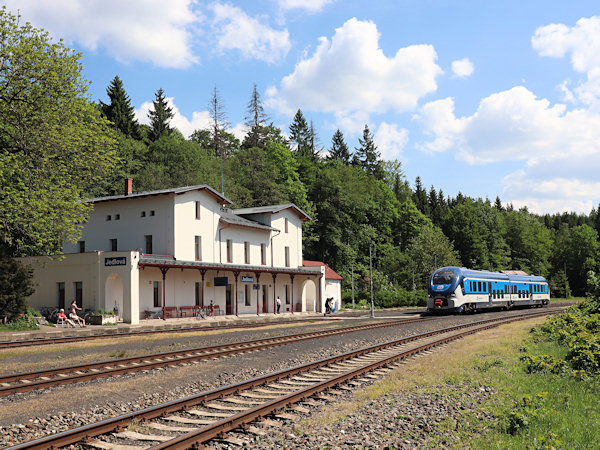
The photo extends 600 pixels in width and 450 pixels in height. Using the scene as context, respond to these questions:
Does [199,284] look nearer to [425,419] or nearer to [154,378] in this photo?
[154,378]

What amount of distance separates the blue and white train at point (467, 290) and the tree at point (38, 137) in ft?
74.1

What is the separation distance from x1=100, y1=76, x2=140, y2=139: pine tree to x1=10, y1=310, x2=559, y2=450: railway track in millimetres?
63070

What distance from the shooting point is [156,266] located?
32.4 metres

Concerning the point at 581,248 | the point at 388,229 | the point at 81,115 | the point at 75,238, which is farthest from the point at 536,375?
the point at 581,248

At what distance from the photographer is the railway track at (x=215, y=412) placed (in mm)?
6672

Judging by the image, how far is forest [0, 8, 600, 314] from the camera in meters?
24.7

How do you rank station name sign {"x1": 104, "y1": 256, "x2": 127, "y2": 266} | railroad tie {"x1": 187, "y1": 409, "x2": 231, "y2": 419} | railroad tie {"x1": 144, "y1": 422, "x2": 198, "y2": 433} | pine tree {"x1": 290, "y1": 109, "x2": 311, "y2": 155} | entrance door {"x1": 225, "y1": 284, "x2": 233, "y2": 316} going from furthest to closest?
1. pine tree {"x1": 290, "y1": 109, "x2": 311, "y2": 155}
2. entrance door {"x1": 225, "y1": 284, "x2": 233, "y2": 316}
3. station name sign {"x1": 104, "y1": 256, "x2": 127, "y2": 266}
4. railroad tie {"x1": 187, "y1": 409, "x2": 231, "y2": 419}
5. railroad tie {"x1": 144, "y1": 422, "x2": 198, "y2": 433}

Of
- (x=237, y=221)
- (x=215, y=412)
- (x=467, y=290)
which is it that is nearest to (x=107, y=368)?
(x=215, y=412)

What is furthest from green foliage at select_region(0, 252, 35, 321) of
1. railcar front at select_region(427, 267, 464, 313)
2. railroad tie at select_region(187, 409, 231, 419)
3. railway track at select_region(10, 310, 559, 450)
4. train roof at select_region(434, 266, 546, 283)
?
train roof at select_region(434, 266, 546, 283)

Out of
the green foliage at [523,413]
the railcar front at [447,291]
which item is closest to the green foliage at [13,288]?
the railcar front at [447,291]

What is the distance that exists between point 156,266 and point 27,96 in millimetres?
12004

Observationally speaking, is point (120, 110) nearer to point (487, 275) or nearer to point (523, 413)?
point (487, 275)

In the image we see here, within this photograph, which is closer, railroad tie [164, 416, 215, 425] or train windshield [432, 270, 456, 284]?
railroad tie [164, 416, 215, 425]

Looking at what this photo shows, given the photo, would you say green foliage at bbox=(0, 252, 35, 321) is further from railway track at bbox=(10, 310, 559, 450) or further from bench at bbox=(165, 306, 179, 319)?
railway track at bbox=(10, 310, 559, 450)
